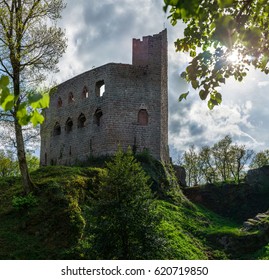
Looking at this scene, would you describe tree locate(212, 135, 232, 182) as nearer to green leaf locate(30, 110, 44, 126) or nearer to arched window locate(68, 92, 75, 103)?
arched window locate(68, 92, 75, 103)

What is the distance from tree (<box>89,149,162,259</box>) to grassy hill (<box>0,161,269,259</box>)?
1.96 feet

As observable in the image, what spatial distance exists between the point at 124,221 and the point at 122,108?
15.9m

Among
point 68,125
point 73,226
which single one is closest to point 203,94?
point 73,226

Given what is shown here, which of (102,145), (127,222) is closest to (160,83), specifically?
(102,145)

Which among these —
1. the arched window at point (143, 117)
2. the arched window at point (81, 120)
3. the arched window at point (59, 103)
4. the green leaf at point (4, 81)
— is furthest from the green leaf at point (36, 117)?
the arched window at point (59, 103)

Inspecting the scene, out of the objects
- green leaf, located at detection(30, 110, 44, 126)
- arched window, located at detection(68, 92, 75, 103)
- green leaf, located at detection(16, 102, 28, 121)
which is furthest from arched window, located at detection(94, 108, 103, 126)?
green leaf, located at detection(30, 110, 44, 126)

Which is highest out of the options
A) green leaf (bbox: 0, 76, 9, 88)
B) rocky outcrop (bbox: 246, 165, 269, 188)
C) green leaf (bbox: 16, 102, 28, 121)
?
rocky outcrop (bbox: 246, 165, 269, 188)

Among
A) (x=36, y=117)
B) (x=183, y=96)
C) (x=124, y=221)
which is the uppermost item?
(x=183, y=96)

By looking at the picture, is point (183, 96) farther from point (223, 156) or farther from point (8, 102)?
point (223, 156)

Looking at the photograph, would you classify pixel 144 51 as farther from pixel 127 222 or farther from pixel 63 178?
pixel 127 222

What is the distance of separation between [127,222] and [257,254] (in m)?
9.73

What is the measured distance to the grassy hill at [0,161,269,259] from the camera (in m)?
15.4

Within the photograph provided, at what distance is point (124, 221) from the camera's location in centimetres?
1409

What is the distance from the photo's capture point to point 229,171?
51625 millimetres
